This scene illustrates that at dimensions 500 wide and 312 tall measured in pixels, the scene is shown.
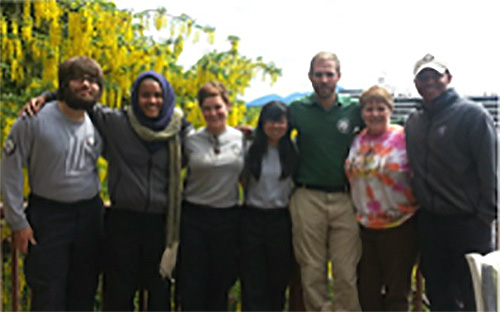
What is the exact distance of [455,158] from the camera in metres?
2.42

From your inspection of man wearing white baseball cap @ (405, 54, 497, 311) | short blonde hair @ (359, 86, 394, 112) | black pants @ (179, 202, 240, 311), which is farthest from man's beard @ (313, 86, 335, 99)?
black pants @ (179, 202, 240, 311)

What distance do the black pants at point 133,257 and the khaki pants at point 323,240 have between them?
2.32 ft

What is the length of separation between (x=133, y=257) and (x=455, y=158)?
1612 mm

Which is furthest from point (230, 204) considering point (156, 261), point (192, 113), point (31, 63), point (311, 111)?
point (31, 63)

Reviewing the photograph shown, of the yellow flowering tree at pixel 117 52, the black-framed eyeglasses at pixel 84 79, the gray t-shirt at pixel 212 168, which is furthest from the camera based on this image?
the yellow flowering tree at pixel 117 52

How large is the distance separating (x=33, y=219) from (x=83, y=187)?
0.27 meters

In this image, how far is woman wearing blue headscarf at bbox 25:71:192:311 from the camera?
2.54 metres

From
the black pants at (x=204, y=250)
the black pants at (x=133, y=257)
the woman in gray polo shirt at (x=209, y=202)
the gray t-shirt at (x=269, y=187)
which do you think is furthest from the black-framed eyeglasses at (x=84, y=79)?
the gray t-shirt at (x=269, y=187)

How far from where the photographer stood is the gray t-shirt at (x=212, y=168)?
2.59m

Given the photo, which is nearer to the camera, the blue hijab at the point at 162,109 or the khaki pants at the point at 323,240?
the blue hijab at the point at 162,109

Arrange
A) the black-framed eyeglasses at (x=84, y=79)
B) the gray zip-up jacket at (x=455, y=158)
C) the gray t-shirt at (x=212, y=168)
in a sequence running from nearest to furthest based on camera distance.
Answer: the gray zip-up jacket at (x=455, y=158) < the black-framed eyeglasses at (x=84, y=79) < the gray t-shirt at (x=212, y=168)

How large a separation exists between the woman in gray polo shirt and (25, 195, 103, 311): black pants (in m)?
0.45

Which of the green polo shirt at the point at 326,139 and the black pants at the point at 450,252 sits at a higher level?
the green polo shirt at the point at 326,139

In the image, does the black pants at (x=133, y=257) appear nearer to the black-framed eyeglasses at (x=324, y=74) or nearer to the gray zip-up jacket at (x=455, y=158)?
the black-framed eyeglasses at (x=324, y=74)
